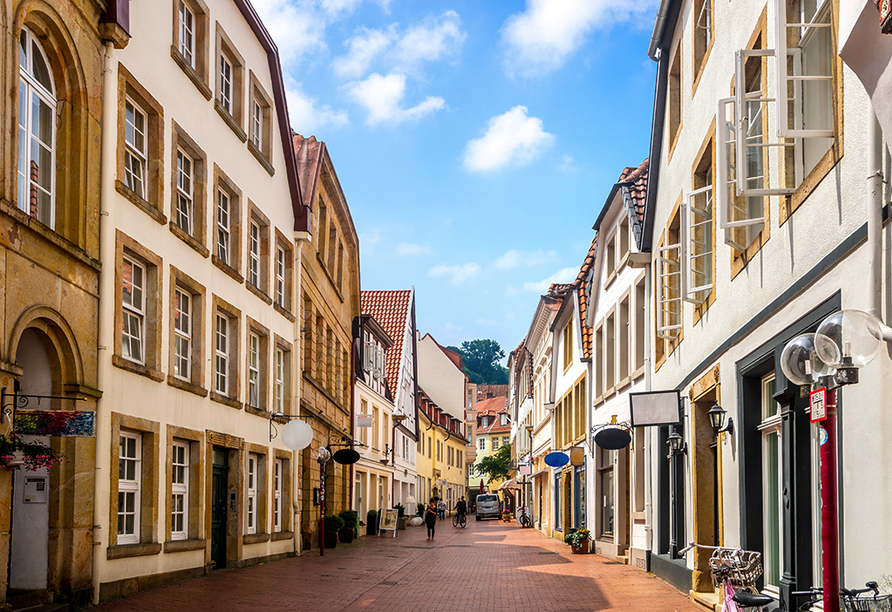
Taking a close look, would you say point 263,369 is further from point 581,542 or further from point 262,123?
point 581,542

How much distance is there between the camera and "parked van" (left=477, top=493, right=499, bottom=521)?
66.0 meters

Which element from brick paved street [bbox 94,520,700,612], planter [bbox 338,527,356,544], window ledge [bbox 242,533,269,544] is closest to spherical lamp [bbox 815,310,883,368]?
brick paved street [bbox 94,520,700,612]

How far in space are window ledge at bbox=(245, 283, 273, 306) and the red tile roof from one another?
24759 millimetres

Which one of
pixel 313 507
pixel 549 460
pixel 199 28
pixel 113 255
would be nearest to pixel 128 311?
pixel 113 255

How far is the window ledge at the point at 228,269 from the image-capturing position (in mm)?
18109

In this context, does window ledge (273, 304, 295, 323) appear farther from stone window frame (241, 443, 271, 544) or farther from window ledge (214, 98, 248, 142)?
window ledge (214, 98, 248, 142)

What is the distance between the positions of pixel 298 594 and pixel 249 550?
5431mm

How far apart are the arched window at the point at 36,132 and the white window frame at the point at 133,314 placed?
2.30m

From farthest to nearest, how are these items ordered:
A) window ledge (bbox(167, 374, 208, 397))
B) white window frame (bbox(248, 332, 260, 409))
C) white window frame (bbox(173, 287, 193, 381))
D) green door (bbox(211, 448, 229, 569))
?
1. white window frame (bbox(248, 332, 260, 409))
2. green door (bbox(211, 448, 229, 569))
3. white window frame (bbox(173, 287, 193, 381))
4. window ledge (bbox(167, 374, 208, 397))

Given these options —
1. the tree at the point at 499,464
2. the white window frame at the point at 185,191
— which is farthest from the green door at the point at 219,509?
the tree at the point at 499,464

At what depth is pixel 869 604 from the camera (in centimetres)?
548

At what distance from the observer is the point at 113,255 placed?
13352 millimetres

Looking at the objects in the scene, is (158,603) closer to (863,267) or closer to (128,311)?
(128,311)

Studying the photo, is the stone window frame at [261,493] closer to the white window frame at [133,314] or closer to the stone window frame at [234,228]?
the stone window frame at [234,228]
